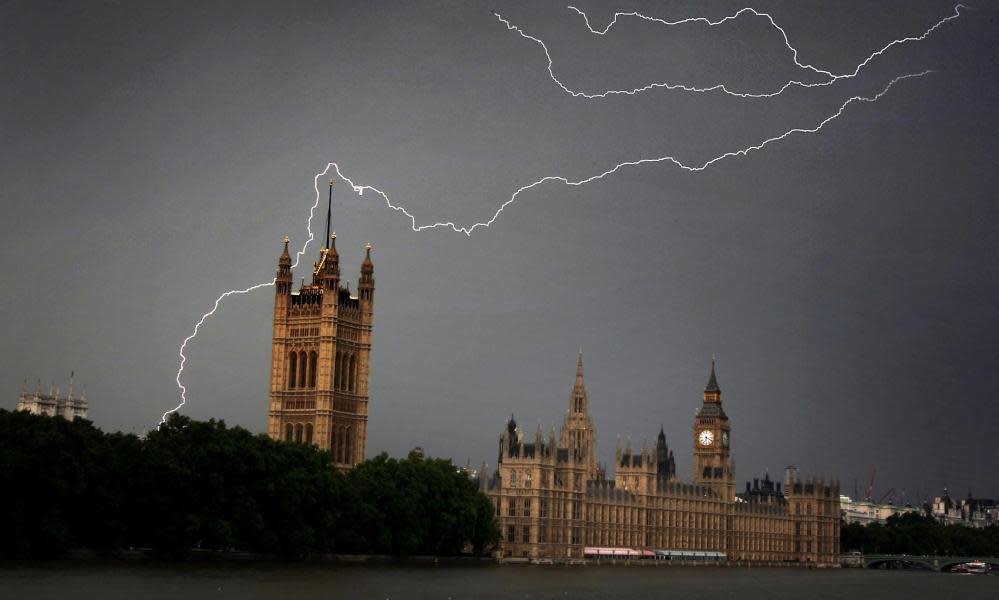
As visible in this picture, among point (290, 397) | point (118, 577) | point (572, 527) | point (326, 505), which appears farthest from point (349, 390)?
point (118, 577)

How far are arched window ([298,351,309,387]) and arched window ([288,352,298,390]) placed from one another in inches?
25.3

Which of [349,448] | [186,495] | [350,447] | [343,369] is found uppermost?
[343,369]

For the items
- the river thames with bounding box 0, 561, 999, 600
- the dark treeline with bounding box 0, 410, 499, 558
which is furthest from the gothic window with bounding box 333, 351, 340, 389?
the river thames with bounding box 0, 561, 999, 600

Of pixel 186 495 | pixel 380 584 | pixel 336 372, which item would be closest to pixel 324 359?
pixel 336 372

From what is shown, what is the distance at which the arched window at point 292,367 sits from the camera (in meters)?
171

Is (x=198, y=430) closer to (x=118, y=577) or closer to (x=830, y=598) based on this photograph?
(x=118, y=577)

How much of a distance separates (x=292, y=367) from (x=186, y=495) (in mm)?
69631

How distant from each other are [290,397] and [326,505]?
54220 millimetres

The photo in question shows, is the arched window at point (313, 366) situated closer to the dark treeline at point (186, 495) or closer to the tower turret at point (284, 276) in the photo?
the tower turret at point (284, 276)

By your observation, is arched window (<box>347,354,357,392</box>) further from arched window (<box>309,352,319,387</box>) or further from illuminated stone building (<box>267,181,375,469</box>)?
arched window (<box>309,352,319,387</box>)

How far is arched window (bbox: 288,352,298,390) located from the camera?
170875 mm

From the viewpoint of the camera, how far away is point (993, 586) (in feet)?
492

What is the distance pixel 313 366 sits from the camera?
170 metres

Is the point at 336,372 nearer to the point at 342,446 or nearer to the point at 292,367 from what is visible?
the point at 292,367
